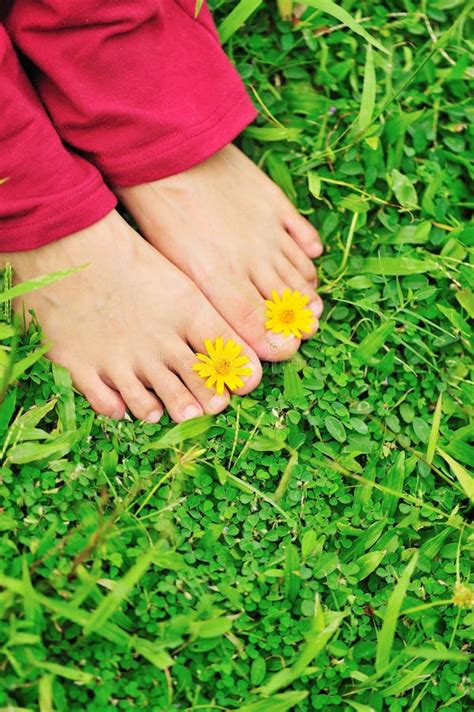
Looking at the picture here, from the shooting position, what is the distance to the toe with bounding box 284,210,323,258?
2.01m

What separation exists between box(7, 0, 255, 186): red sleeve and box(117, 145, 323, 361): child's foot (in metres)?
0.06

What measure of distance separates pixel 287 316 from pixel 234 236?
0.25m

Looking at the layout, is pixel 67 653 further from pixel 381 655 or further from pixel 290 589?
pixel 381 655

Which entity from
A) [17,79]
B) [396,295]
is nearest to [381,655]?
[396,295]

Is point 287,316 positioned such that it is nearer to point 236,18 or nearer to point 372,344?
point 372,344

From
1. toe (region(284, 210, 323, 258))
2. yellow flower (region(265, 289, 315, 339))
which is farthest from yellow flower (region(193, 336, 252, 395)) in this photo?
toe (region(284, 210, 323, 258))

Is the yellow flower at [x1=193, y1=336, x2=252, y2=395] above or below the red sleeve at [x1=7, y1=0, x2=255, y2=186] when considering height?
below

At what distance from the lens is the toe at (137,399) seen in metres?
1.81

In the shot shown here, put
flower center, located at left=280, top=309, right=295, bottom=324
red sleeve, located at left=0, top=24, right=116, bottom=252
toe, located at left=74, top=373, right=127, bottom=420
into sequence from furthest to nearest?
flower center, located at left=280, top=309, right=295, bottom=324
toe, located at left=74, top=373, right=127, bottom=420
red sleeve, located at left=0, top=24, right=116, bottom=252

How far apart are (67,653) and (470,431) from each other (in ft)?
3.27

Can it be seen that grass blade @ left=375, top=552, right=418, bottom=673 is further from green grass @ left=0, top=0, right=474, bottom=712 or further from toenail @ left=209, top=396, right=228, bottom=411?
toenail @ left=209, top=396, right=228, bottom=411

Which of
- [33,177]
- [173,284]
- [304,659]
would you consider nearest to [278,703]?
[304,659]

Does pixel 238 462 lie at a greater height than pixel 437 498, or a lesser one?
greater

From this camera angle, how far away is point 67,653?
58.9 inches
